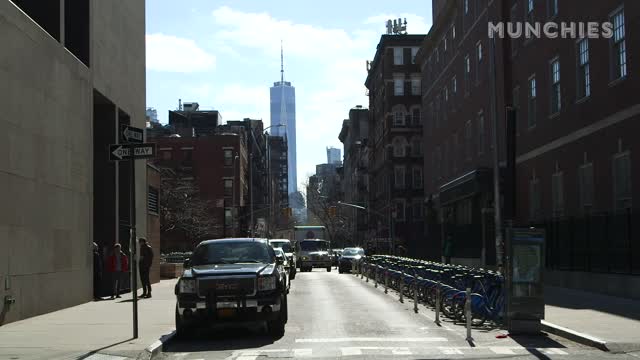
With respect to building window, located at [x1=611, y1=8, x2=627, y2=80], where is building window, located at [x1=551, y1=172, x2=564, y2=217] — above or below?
below

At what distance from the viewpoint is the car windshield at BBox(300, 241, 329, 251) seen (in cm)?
5412

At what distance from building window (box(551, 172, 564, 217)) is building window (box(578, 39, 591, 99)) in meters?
3.95

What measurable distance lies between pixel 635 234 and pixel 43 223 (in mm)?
15777

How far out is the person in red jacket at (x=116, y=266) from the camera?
83.6 ft

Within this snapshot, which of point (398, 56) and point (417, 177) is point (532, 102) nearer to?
point (417, 177)

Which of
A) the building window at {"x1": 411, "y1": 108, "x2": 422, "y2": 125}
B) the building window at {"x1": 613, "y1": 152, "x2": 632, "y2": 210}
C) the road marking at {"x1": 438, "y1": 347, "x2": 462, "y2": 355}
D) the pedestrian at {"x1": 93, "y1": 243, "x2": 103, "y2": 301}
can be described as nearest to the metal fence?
the building window at {"x1": 613, "y1": 152, "x2": 632, "y2": 210}

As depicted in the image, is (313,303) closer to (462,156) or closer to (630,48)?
(630,48)

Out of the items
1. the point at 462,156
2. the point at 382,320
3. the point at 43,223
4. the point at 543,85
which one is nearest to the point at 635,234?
the point at 382,320

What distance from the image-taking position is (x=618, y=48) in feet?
84.7

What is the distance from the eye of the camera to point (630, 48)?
24547 millimetres

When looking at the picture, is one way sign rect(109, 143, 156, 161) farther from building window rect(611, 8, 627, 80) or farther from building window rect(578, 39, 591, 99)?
building window rect(578, 39, 591, 99)

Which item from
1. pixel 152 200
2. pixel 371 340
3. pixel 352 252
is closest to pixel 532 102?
pixel 152 200

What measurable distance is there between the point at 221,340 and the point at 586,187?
60.0 feet

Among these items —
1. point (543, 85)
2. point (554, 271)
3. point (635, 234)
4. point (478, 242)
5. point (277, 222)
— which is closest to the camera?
point (635, 234)
